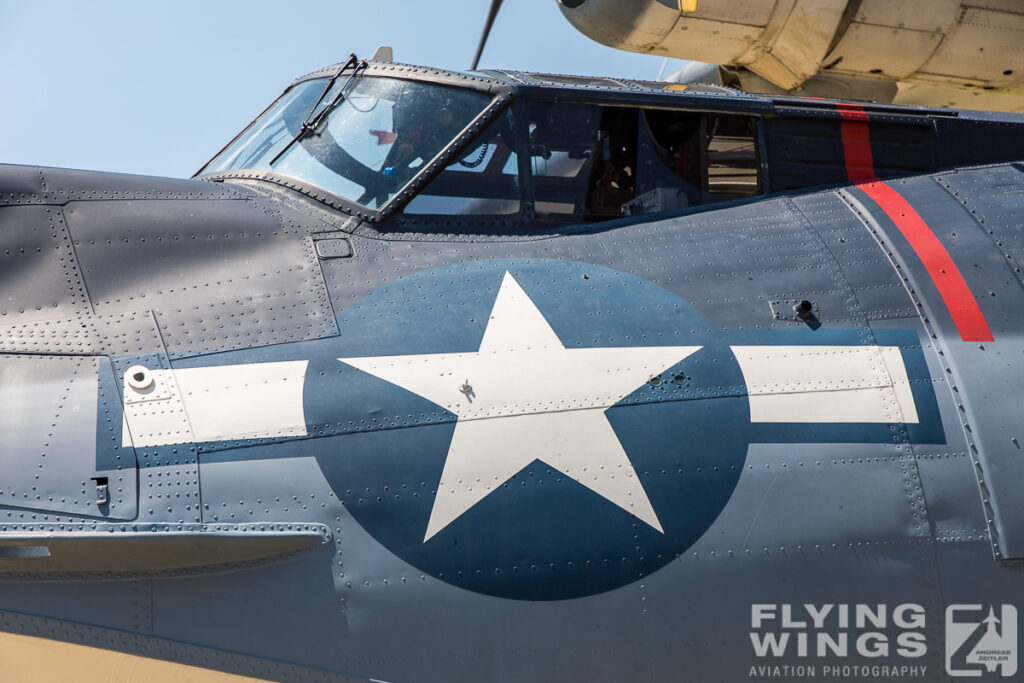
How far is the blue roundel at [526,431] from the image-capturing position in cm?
376

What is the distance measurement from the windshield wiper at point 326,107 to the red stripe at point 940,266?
3.02 metres

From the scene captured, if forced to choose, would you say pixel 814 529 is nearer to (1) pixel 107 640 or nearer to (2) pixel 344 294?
(2) pixel 344 294

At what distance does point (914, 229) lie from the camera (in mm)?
4902

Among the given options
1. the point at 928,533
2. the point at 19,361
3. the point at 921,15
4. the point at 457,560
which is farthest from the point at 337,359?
the point at 921,15

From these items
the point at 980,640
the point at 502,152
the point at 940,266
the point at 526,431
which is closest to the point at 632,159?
the point at 502,152

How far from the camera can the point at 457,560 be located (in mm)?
3734

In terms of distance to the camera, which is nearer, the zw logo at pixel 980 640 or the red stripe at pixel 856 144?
the zw logo at pixel 980 640

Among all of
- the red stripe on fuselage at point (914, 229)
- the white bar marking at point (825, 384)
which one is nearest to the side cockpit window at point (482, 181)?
the white bar marking at point (825, 384)

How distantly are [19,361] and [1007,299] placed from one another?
14.9 feet

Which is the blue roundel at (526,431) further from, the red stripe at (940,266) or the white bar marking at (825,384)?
the red stripe at (940,266)

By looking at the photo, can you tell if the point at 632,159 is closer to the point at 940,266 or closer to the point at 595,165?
the point at 595,165

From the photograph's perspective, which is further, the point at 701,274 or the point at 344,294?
the point at 701,274

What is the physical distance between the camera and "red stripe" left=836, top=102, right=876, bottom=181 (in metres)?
5.58

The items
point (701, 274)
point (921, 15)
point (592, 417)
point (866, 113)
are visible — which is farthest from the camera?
point (921, 15)
